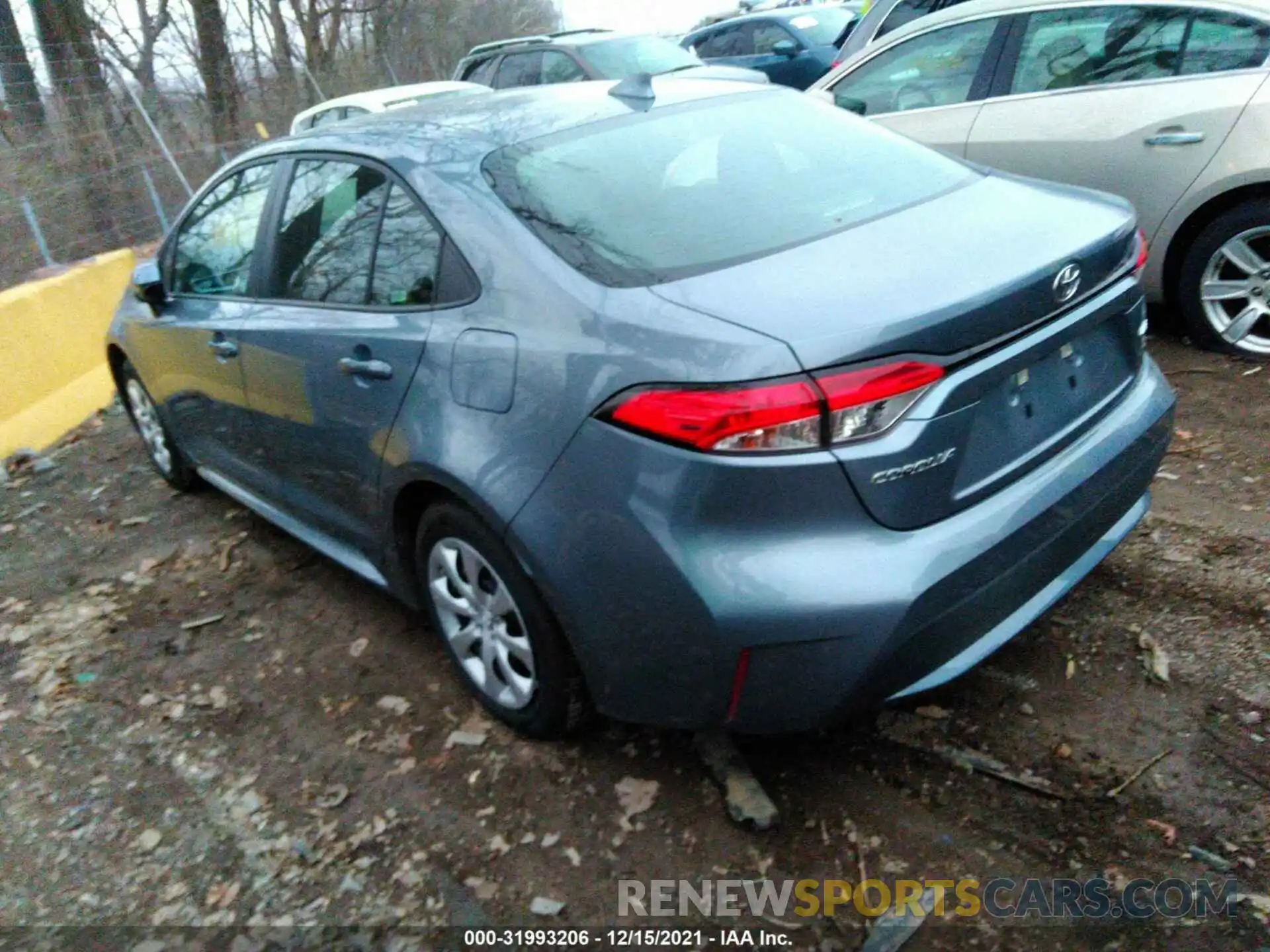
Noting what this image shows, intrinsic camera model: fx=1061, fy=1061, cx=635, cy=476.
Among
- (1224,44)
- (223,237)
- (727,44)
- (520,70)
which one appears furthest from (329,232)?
(727,44)

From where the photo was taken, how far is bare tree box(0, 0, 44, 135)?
10.2 meters

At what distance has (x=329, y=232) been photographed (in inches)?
134

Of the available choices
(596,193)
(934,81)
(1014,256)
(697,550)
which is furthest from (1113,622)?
(934,81)

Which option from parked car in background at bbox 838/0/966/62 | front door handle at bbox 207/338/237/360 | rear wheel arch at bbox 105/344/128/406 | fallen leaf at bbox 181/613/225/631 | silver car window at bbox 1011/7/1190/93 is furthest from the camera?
parked car in background at bbox 838/0/966/62

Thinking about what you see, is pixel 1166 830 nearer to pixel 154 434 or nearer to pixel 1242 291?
pixel 1242 291

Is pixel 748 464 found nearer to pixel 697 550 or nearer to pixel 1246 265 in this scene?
pixel 697 550

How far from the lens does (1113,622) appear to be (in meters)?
3.25

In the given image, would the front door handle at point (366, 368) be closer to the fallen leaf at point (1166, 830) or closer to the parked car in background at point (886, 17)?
the fallen leaf at point (1166, 830)

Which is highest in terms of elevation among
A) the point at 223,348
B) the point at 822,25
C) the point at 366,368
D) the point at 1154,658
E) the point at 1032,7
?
the point at 1032,7

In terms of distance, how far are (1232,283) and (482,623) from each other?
3756mm

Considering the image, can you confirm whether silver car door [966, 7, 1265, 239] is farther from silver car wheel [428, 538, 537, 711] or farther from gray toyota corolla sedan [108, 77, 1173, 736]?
silver car wheel [428, 538, 537, 711]

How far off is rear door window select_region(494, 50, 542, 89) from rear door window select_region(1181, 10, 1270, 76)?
7.44 meters

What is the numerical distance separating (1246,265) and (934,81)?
76.7 inches

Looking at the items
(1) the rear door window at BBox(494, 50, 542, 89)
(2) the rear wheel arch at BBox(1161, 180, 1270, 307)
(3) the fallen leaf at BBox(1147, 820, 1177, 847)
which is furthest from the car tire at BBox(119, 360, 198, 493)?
(1) the rear door window at BBox(494, 50, 542, 89)
